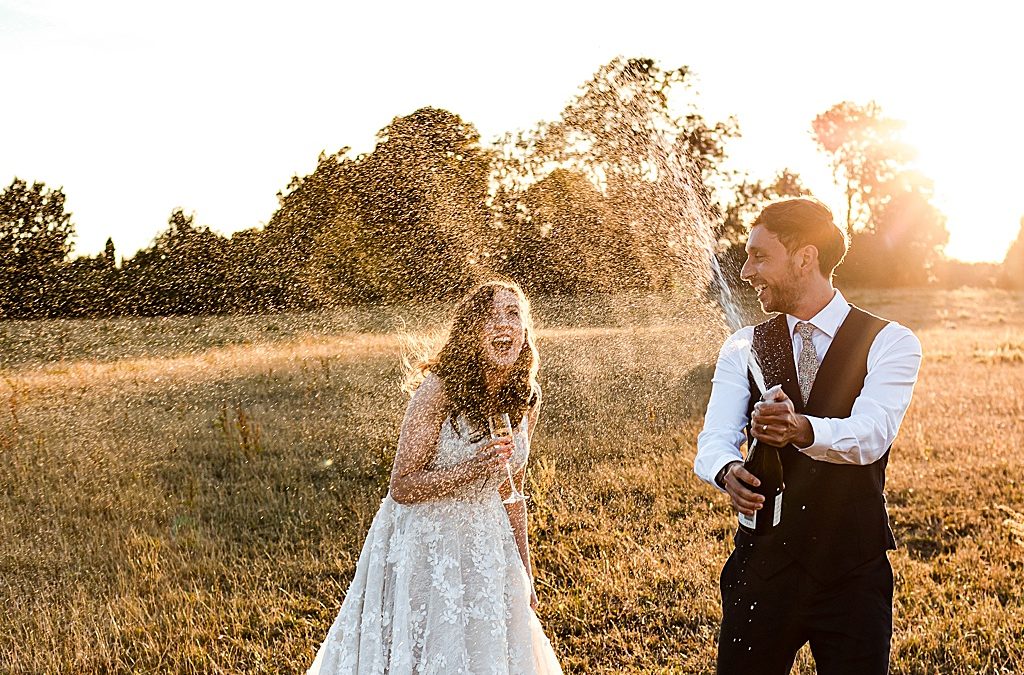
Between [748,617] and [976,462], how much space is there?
7441mm

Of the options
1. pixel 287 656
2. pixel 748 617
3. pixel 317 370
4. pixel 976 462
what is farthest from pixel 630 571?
pixel 317 370

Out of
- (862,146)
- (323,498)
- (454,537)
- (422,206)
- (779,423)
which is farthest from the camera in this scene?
(862,146)

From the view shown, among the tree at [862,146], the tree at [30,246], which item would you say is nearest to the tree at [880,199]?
the tree at [862,146]

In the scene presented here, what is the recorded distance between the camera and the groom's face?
10.7 ft

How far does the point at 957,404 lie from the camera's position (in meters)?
13.1

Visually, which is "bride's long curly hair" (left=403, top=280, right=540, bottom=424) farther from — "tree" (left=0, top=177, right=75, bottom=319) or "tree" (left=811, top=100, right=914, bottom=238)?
"tree" (left=811, top=100, right=914, bottom=238)

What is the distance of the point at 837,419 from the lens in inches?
114

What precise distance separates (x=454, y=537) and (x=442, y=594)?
24cm

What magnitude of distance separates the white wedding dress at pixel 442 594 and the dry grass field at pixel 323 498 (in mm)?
1483

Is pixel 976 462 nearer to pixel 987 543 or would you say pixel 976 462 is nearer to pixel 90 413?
pixel 987 543

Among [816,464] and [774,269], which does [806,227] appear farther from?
[816,464]

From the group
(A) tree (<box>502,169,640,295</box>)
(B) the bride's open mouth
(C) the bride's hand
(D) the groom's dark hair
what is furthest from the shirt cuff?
(A) tree (<box>502,169,640,295</box>)

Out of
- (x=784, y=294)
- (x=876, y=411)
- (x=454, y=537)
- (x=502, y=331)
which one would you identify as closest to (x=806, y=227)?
(x=784, y=294)

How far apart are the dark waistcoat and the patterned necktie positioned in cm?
2
